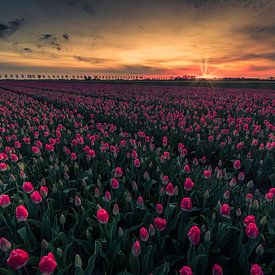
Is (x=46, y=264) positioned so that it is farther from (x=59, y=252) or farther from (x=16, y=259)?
(x=59, y=252)

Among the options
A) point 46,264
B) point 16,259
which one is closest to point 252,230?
point 46,264

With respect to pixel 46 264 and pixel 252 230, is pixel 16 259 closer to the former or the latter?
pixel 46 264

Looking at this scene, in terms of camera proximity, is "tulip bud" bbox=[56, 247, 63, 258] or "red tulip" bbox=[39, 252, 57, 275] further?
"tulip bud" bbox=[56, 247, 63, 258]

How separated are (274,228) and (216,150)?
3467 mm

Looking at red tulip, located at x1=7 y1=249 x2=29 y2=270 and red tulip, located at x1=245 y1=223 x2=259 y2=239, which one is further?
red tulip, located at x1=245 y1=223 x2=259 y2=239

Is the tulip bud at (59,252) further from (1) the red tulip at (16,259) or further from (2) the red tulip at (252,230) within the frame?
(2) the red tulip at (252,230)

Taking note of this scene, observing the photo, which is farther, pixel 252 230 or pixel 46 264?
pixel 252 230

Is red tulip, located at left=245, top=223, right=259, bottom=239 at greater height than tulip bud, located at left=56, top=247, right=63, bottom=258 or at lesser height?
greater

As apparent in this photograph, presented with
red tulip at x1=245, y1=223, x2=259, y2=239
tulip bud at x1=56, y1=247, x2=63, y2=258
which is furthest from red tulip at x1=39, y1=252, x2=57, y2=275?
red tulip at x1=245, y1=223, x2=259, y2=239

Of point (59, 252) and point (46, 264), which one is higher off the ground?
point (46, 264)

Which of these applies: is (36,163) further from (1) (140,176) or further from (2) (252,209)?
(2) (252,209)

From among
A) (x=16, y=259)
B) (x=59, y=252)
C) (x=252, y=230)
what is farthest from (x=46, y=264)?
(x=252, y=230)

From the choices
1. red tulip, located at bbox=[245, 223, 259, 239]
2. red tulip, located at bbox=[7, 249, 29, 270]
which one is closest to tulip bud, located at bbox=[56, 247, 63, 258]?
red tulip, located at bbox=[7, 249, 29, 270]

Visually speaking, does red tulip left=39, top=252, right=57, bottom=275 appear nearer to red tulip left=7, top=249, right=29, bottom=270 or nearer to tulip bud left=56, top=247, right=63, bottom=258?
red tulip left=7, top=249, right=29, bottom=270
